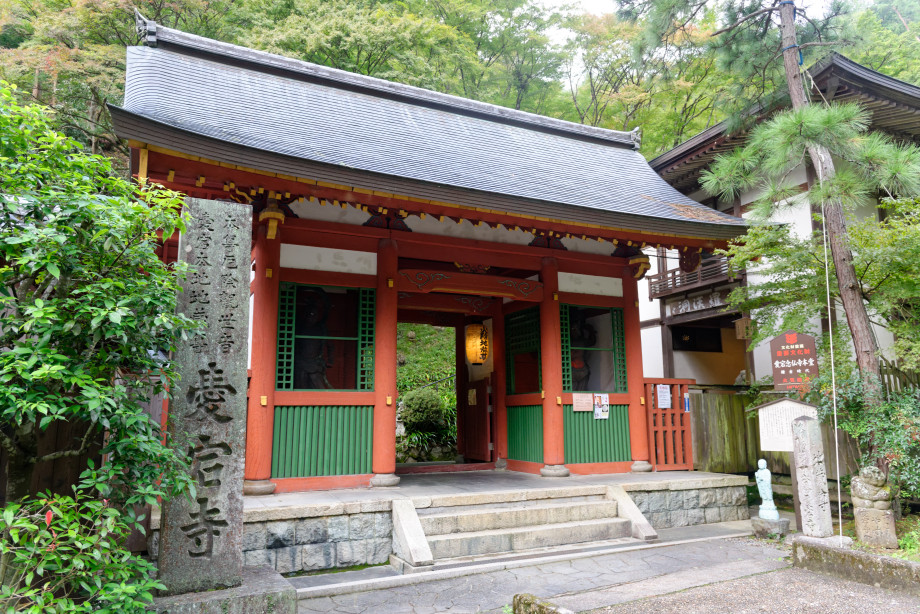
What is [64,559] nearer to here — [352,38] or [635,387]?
[635,387]

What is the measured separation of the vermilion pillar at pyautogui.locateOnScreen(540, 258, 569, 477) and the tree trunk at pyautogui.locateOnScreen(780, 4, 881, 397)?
3308 millimetres

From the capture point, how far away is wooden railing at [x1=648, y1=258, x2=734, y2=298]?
1306 centimetres

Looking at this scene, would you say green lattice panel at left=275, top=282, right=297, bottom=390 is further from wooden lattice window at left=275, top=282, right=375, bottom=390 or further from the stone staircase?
the stone staircase

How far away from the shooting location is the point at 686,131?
19.4 m

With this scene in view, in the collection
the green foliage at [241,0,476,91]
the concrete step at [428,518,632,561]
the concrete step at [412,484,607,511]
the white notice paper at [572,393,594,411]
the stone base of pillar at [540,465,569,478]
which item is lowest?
the concrete step at [428,518,632,561]

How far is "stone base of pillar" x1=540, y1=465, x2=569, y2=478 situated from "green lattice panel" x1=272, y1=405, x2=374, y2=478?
7.75 feet

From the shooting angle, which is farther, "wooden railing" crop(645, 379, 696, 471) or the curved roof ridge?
"wooden railing" crop(645, 379, 696, 471)

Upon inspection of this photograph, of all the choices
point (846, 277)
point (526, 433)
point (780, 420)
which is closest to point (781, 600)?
point (780, 420)

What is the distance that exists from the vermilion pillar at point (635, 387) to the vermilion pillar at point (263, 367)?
4.89m

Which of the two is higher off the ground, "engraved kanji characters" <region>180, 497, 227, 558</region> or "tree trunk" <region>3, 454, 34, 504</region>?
"tree trunk" <region>3, 454, 34, 504</region>

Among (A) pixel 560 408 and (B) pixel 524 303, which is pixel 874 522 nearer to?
(A) pixel 560 408

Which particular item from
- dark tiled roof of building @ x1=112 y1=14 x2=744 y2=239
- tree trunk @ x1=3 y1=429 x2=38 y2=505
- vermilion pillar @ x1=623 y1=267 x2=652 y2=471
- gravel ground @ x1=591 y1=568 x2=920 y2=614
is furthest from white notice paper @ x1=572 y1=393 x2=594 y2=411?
tree trunk @ x1=3 y1=429 x2=38 y2=505

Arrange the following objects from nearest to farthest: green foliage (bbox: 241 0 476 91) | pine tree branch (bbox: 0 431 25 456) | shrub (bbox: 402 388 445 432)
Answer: pine tree branch (bbox: 0 431 25 456)
shrub (bbox: 402 388 445 432)
green foliage (bbox: 241 0 476 91)

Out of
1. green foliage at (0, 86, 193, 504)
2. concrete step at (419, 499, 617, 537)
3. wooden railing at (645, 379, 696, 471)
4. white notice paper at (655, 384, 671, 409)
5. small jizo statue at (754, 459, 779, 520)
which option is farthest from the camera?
white notice paper at (655, 384, 671, 409)
